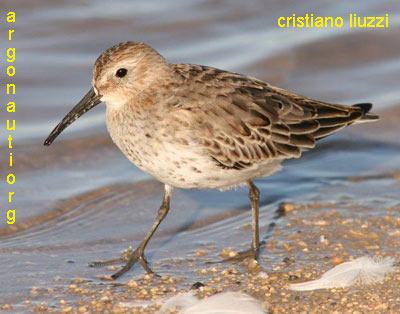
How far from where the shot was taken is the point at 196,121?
26.1 feet

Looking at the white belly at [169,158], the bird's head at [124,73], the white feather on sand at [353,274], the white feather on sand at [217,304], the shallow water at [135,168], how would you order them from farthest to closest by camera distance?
1. the shallow water at [135,168]
2. the bird's head at [124,73]
3. the white belly at [169,158]
4. the white feather on sand at [353,274]
5. the white feather on sand at [217,304]

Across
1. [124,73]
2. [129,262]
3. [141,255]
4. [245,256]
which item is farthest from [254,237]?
A: [124,73]

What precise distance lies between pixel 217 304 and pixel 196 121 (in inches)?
64.3

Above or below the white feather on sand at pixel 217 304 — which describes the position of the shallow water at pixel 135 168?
above

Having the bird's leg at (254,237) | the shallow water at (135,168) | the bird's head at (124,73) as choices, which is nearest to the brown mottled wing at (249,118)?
the bird's head at (124,73)

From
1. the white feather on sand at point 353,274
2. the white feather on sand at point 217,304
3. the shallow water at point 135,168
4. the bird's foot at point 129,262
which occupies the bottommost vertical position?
the white feather on sand at point 353,274

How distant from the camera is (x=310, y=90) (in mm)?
12430

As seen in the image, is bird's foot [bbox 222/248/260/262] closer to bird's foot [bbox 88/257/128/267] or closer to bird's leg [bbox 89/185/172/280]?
bird's leg [bbox 89/185/172/280]

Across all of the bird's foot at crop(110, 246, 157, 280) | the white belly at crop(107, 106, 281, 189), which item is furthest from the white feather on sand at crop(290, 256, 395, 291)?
the bird's foot at crop(110, 246, 157, 280)

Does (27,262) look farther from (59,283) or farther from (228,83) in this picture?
(228,83)

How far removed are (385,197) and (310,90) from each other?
3.22 m

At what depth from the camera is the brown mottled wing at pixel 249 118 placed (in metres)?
8.03

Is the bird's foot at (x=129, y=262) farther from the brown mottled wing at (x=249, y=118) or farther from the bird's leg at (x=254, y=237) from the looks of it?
the brown mottled wing at (x=249, y=118)

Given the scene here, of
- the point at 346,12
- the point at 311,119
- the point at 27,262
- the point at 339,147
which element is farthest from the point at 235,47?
the point at 27,262
